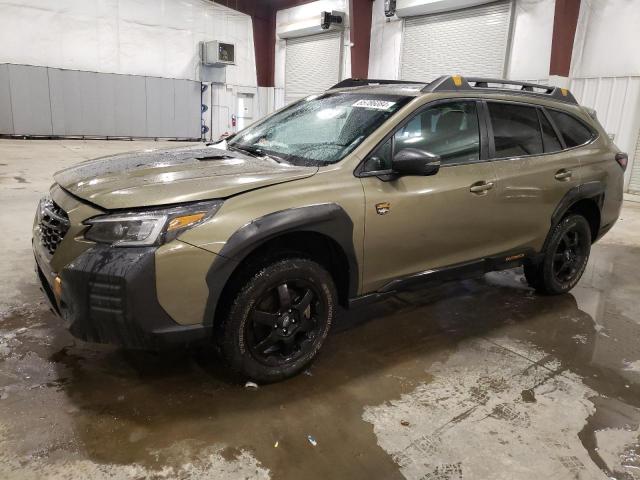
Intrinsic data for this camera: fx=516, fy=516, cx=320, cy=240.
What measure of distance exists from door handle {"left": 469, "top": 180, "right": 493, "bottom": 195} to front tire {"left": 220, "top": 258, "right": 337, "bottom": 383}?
1.12m

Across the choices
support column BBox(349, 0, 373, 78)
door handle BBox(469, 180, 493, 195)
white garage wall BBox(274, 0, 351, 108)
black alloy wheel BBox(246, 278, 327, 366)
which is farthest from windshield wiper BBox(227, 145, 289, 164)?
white garage wall BBox(274, 0, 351, 108)

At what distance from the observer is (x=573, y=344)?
3445 millimetres

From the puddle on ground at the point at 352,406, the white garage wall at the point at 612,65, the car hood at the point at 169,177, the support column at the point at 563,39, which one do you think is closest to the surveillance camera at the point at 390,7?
the support column at the point at 563,39

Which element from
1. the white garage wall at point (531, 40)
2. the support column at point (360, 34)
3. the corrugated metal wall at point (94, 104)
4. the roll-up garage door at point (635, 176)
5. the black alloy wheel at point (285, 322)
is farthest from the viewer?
the corrugated metal wall at point (94, 104)

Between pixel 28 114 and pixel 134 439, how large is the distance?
52.6 feet

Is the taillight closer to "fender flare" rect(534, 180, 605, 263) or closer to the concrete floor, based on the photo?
"fender flare" rect(534, 180, 605, 263)

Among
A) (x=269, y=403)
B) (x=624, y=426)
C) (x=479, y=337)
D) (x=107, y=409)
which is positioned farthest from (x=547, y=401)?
(x=107, y=409)

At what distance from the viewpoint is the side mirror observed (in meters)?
2.72

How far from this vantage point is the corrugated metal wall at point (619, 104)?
9641 millimetres

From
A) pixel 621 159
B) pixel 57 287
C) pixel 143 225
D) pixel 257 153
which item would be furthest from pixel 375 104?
pixel 621 159

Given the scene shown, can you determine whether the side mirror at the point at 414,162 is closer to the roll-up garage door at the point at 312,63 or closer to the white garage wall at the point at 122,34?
the roll-up garage door at the point at 312,63

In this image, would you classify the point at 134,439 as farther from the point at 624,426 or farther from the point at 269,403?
the point at 624,426

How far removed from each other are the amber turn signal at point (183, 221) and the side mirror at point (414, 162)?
1093 millimetres

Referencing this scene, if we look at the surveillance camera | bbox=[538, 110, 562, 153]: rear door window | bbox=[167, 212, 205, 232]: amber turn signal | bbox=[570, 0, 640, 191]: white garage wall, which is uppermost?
the surveillance camera
